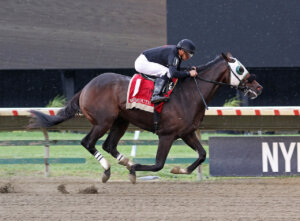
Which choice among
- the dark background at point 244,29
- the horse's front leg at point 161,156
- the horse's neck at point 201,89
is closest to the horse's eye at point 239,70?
the horse's neck at point 201,89

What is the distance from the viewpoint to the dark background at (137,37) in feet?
60.4

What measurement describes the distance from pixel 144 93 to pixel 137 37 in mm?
10949

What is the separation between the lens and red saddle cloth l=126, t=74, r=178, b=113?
8758 mm

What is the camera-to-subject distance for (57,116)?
9438 mm

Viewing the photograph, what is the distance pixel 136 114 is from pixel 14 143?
2.46 metres

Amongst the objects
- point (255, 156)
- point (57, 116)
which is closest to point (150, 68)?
point (57, 116)

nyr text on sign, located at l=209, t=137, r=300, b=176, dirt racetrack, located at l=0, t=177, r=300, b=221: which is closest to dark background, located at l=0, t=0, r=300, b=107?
nyr text on sign, located at l=209, t=137, r=300, b=176

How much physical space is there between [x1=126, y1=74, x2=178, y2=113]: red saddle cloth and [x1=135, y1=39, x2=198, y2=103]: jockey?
0.39 ft

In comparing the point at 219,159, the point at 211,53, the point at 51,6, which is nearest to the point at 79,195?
the point at 219,159

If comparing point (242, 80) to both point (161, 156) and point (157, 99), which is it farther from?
point (161, 156)

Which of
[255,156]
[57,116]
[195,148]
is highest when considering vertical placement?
[57,116]

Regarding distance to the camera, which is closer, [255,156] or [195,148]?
[195,148]

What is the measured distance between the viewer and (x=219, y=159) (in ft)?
32.9

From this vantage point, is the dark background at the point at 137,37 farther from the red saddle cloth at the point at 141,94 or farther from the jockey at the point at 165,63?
the red saddle cloth at the point at 141,94
